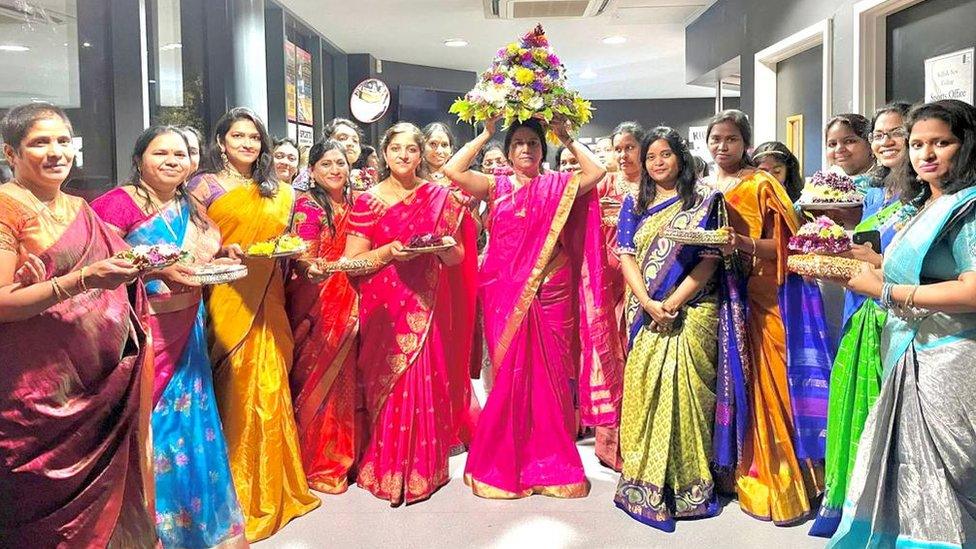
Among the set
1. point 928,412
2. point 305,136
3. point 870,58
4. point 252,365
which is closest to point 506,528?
point 252,365

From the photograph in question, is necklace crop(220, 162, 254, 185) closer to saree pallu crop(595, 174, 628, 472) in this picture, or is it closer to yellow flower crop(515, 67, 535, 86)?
yellow flower crop(515, 67, 535, 86)

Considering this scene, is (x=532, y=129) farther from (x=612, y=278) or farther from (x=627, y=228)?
(x=612, y=278)

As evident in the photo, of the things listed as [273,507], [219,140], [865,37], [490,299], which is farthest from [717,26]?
[273,507]

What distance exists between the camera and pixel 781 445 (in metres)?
3.24

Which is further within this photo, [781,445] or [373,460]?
[373,460]

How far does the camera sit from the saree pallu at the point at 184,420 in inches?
Answer: 109

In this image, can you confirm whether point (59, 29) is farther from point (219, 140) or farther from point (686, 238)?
point (686, 238)

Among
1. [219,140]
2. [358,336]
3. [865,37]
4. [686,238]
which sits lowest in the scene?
[358,336]

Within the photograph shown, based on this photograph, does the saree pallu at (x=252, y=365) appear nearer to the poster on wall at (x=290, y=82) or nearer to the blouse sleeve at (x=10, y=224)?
Result: the blouse sleeve at (x=10, y=224)

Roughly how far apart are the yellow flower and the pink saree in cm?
42

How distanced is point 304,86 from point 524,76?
508 centimetres

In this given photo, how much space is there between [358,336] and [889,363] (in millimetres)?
2216

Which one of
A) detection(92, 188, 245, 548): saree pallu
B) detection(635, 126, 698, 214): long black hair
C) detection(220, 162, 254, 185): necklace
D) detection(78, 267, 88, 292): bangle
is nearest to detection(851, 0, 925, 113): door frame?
detection(635, 126, 698, 214): long black hair

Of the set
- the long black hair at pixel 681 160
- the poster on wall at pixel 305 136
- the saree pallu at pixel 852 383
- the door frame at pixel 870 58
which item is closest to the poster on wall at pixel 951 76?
the door frame at pixel 870 58
